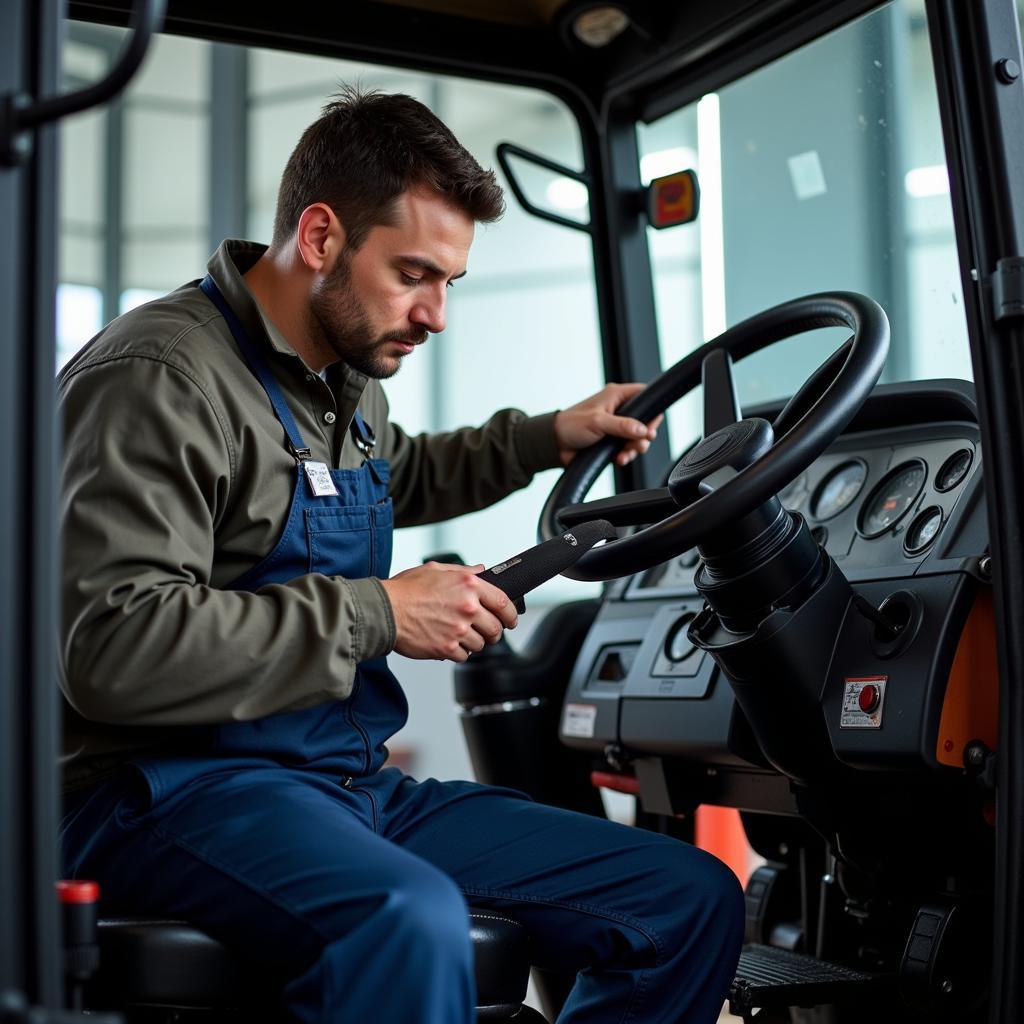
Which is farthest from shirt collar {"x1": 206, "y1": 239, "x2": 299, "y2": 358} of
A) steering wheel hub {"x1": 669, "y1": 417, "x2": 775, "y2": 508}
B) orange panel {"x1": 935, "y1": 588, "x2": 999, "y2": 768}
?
orange panel {"x1": 935, "y1": 588, "x2": 999, "y2": 768}

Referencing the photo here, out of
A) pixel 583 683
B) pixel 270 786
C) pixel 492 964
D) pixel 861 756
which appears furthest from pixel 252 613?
pixel 583 683

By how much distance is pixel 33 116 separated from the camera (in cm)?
82

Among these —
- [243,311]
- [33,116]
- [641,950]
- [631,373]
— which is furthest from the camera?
[631,373]

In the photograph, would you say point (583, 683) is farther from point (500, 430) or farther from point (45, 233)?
point (45, 233)

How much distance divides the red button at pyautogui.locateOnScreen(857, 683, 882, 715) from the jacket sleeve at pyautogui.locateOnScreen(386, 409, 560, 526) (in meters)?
0.60

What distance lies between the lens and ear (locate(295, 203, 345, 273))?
1.53m

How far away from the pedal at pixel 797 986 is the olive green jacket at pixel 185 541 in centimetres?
62

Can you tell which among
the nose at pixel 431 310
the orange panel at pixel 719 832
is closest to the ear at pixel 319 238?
the nose at pixel 431 310

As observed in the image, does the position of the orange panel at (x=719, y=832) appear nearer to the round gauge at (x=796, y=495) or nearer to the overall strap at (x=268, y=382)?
the round gauge at (x=796, y=495)

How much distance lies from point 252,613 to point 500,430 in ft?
2.52

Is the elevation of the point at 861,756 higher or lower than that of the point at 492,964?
higher

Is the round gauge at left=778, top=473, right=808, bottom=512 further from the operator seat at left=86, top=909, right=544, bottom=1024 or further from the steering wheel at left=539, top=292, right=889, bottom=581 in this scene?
the operator seat at left=86, top=909, right=544, bottom=1024

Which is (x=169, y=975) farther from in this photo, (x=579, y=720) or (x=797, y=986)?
(x=579, y=720)

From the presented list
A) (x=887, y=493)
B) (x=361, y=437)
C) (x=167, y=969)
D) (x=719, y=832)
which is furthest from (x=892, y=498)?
(x=719, y=832)
